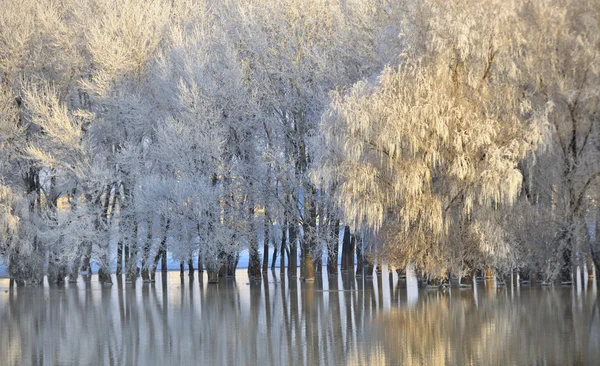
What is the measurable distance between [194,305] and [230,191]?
38.3 feet

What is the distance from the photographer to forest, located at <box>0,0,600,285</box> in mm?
27812

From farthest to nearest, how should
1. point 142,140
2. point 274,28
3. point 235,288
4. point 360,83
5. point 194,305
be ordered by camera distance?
point 142,140 < point 274,28 < point 235,288 < point 360,83 < point 194,305

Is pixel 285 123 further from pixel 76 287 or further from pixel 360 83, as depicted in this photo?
pixel 76 287

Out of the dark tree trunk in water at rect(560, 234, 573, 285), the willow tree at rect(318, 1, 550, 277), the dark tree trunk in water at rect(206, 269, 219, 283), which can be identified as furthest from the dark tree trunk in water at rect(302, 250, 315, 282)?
the dark tree trunk in water at rect(560, 234, 573, 285)

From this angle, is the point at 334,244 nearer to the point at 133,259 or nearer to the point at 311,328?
the point at 133,259

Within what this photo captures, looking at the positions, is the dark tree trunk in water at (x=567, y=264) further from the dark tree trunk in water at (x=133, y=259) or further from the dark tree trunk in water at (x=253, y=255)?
the dark tree trunk in water at (x=133, y=259)

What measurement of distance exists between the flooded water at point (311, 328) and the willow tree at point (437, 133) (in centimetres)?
257

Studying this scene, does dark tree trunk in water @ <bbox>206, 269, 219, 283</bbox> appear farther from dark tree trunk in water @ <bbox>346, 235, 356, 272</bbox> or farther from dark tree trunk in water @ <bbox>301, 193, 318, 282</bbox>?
dark tree trunk in water @ <bbox>346, 235, 356, 272</bbox>

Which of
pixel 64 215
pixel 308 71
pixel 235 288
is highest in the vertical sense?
pixel 308 71

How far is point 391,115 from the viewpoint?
89.4 feet

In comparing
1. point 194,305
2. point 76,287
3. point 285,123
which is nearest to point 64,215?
point 76,287

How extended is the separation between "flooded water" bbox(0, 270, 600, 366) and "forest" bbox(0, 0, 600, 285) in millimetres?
2782

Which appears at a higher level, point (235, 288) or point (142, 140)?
point (142, 140)

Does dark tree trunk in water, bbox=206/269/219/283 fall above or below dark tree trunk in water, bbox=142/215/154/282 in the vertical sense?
below
